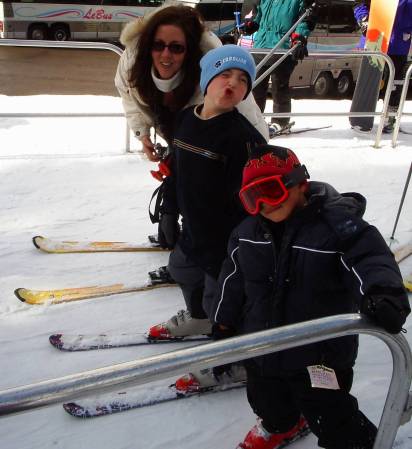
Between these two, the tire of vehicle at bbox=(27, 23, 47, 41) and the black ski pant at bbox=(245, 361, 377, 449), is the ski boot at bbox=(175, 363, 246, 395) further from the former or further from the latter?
the tire of vehicle at bbox=(27, 23, 47, 41)

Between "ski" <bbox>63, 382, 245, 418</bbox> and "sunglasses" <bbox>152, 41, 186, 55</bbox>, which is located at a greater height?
"sunglasses" <bbox>152, 41, 186, 55</bbox>

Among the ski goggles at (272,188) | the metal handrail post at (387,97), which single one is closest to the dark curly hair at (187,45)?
the ski goggles at (272,188)

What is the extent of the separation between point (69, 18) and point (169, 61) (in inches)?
536

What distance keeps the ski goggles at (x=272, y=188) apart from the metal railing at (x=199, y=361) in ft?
1.38

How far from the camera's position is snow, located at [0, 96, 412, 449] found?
2154mm

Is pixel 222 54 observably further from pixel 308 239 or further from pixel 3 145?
pixel 3 145

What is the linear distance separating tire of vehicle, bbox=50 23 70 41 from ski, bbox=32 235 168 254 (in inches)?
487

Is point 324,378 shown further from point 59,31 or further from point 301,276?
point 59,31

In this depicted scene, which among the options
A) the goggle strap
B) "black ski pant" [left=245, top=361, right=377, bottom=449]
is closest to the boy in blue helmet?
the goggle strap

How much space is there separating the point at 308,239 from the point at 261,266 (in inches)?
7.2

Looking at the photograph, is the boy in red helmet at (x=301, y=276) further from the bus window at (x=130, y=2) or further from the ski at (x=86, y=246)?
the bus window at (x=130, y=2)

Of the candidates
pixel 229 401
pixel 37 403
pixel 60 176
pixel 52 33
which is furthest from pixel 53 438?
pixel 52 33

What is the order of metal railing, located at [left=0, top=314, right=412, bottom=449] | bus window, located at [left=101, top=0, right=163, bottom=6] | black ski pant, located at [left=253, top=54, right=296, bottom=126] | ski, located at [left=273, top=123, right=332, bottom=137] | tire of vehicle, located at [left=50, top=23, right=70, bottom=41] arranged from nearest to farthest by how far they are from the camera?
metal railing, located at [left=0, top=314, right=412, bottom=449]
black ski pant, located at [left=253, top=54, right=296, bottom=126]
ski, located at [left=273, top=123, right=332, bottom=137]
bus window, located at [left=101, top=0, right=163, bottom=6]
tire of vehicle, located at [left=50, top=23, right=70, bottom=41]

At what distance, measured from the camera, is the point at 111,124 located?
654 cm
